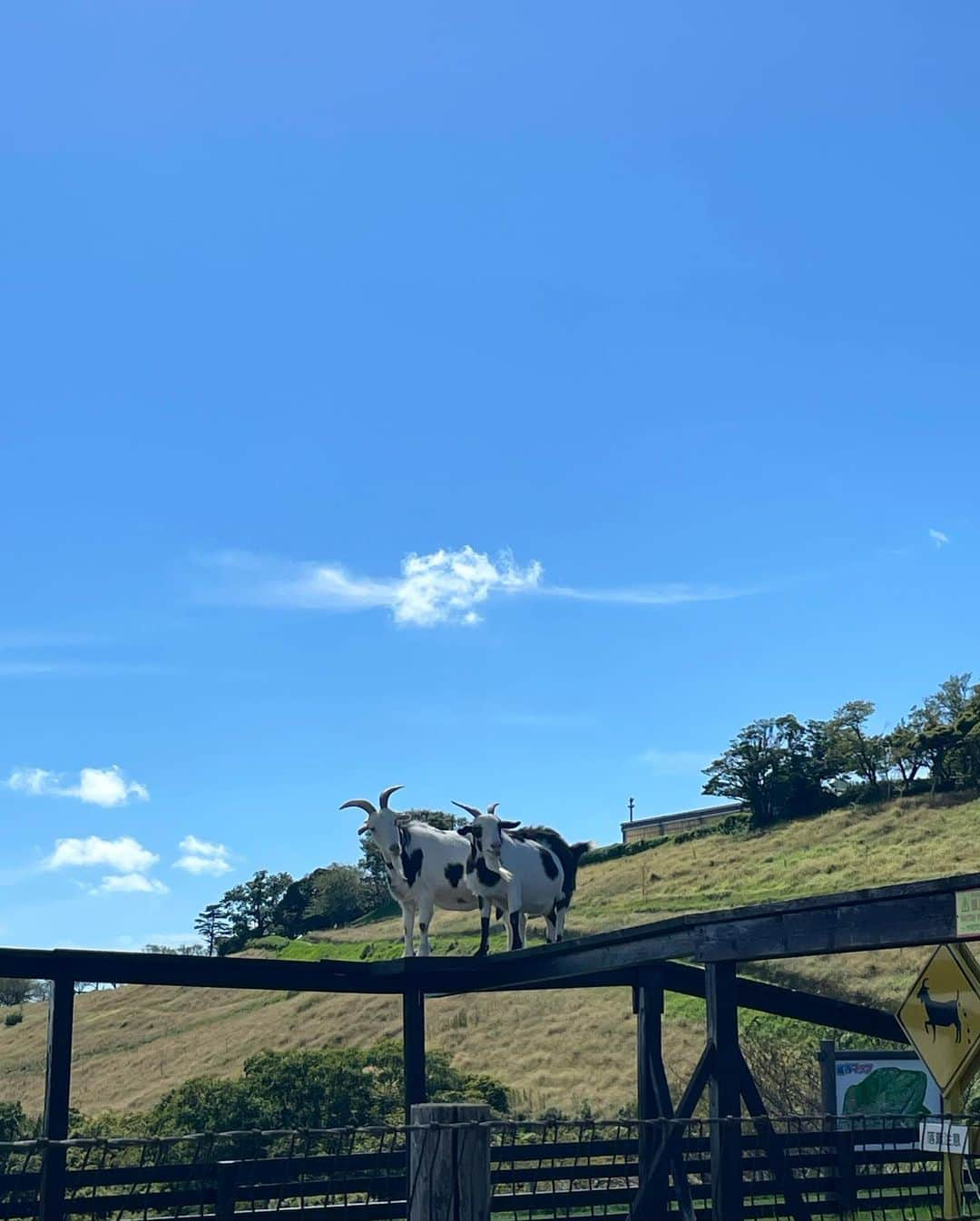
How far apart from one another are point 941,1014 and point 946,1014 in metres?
0.03

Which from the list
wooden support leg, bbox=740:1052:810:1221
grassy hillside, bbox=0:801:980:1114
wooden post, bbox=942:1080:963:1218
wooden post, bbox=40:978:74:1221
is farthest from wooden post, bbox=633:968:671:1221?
grassy hillside, bbox=0:801:980:1114

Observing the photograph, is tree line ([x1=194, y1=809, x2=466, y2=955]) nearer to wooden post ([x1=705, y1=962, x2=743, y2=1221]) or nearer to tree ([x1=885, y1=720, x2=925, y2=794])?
tree ([x1=885, y1=720, x2=925, y2=794])

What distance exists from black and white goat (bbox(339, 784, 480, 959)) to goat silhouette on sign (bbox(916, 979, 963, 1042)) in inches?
310

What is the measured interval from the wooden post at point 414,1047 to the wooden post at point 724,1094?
177 inches

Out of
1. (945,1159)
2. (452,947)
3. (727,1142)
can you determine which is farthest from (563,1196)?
(452,947)

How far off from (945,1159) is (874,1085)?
7.97 meters

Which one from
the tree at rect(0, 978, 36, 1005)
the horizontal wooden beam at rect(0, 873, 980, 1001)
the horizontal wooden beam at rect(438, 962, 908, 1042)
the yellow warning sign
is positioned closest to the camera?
the yellow warning sign

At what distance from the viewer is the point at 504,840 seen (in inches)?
674

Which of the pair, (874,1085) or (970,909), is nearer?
(970,909)

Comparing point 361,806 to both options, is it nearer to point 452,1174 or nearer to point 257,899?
point 452,1174

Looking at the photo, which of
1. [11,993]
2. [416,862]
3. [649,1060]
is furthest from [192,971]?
[11,993]

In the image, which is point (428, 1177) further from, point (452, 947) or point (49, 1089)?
point (452, 947)

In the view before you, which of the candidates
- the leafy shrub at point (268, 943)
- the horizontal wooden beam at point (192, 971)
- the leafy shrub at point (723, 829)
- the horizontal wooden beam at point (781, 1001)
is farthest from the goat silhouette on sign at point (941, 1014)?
the leafy shrub at point (723, 829)

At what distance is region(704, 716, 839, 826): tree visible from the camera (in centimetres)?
6550
